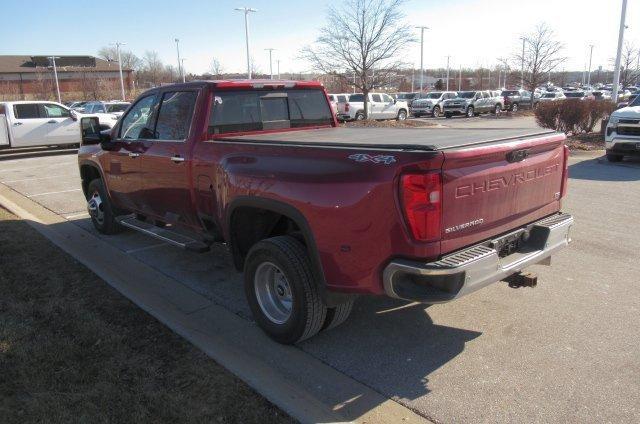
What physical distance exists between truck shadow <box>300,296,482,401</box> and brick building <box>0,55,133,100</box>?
190 ft

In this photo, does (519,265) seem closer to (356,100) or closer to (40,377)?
(40,377)

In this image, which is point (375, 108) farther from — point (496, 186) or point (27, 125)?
point (496, 186)

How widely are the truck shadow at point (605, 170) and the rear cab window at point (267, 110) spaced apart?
691 centimetres

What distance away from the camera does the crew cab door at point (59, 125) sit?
1767 centimetres

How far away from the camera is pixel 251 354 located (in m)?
→ 3.74

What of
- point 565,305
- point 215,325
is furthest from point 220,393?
point 565,305

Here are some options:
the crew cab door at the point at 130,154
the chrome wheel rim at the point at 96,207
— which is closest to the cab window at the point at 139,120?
the crew cab door at the point at 130,154

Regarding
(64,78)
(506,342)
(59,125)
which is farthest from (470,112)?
(64,78)

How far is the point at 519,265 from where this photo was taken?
135 inches

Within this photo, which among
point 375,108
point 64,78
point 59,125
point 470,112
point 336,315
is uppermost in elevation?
point 64,78

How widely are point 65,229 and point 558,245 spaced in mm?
6379

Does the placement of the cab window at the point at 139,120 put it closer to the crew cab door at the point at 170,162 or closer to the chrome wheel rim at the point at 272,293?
the crew cab door at the point at 170,162

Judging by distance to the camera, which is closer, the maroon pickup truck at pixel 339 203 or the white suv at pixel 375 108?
the maroon pickup truck at pixel 339 203

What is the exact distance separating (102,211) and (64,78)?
3163 inches
